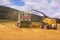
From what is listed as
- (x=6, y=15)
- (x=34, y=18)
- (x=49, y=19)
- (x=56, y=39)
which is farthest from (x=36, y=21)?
(x=56, y=39)

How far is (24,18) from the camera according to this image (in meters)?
8.40

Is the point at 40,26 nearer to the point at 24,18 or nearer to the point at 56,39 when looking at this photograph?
the point at 24,18

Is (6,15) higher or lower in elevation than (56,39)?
higher

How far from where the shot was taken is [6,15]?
872cm

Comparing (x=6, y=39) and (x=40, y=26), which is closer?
(x=6, y=39)

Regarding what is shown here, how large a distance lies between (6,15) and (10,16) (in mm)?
189

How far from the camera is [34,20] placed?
877cm

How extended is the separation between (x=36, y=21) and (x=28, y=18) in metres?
0.52

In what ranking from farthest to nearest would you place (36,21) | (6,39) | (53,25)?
(36,21)
(53,25)
(6,39)

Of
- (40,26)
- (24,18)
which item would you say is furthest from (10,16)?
(40,26)

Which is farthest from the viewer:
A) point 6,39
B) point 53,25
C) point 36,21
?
point 36,21

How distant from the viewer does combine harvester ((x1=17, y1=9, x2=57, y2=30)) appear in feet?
27.2

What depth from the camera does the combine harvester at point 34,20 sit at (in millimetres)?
8297

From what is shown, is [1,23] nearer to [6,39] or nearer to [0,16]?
[0,16]
